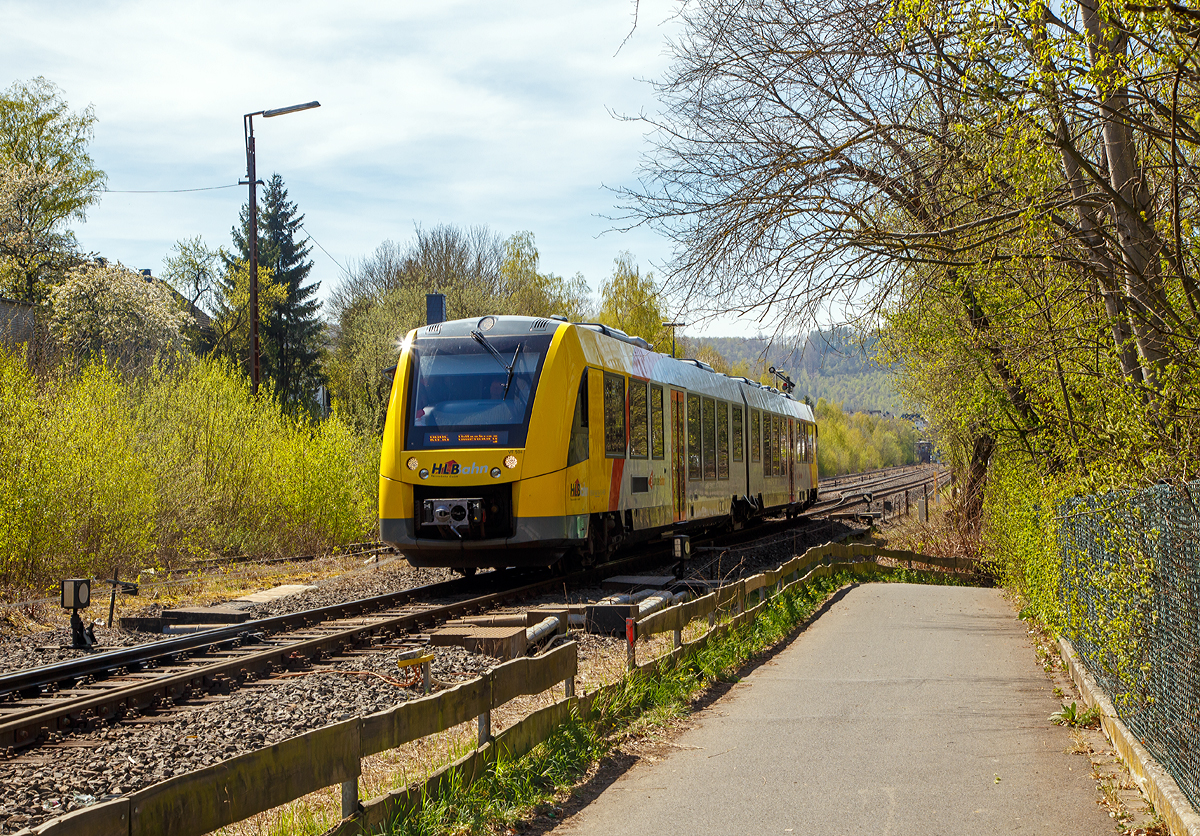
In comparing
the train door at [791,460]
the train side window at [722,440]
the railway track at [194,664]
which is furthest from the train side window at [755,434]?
the railway track at [194,664]

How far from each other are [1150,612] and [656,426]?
11.7m

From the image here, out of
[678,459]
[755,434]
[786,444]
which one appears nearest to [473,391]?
[678,459]

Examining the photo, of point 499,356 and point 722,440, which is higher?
point 499,356

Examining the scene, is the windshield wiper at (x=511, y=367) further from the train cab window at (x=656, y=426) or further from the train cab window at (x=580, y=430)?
the train cab window at (x=656, y=426)

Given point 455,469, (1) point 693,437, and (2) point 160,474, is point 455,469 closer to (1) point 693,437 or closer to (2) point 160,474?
(1) point 693,437

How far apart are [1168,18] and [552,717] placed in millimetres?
5577

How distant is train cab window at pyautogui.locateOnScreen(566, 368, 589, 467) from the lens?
1437cm

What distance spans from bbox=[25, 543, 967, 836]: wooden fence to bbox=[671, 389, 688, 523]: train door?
9945 mm

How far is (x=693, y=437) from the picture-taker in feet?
64.9

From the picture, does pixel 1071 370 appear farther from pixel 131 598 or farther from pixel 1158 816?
pixel 131 598

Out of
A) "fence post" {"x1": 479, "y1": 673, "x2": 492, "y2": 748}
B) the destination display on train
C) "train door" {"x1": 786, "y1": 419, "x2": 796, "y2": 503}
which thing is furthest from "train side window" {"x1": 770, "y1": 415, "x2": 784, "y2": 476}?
"fence post" {"x1": 479, "y1": 673, "x2": 492, "y2": 748}

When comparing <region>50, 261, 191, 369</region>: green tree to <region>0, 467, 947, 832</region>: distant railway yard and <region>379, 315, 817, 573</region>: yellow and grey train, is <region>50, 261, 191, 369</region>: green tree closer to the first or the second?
<region>0, 467, 947, 832</region>: distant railway yard

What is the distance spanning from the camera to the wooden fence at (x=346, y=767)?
12.3 ft

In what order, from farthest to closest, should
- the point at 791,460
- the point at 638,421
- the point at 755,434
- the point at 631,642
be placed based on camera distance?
1. the point at 791,460
2. the point at 755,434
3. the point at 638,421
4. the point at 631,642
